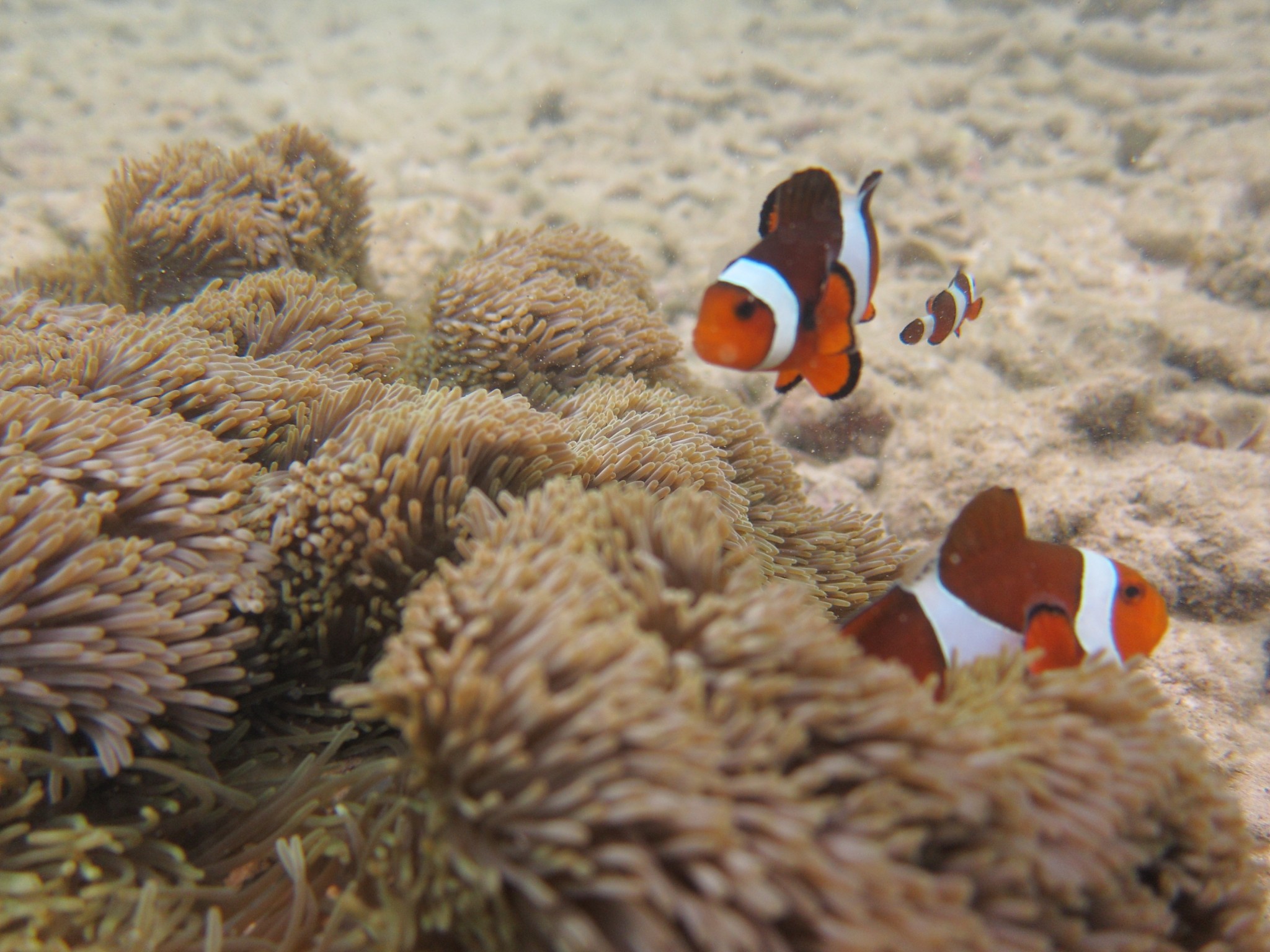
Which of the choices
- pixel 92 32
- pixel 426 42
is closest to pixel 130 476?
pixel 92 32

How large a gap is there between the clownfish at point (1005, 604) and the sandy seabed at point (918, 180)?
84cm

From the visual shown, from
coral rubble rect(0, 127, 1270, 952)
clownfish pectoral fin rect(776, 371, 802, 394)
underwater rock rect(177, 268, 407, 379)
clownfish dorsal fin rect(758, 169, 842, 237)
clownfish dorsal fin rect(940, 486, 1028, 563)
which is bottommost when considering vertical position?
coral rubble rect(0, 127, 1270, 952)

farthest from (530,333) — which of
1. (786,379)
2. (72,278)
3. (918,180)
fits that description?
(918,180)

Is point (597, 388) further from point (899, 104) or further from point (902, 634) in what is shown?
point (899, 104)

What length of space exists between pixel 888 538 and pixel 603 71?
819 centimetres

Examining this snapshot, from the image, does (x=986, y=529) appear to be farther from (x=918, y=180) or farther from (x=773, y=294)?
(x=918, y=180)

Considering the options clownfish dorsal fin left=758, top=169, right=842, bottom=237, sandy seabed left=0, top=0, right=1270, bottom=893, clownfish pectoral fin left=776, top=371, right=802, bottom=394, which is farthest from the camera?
sandy seabed left=0, top=0, right=1270, bottom=893

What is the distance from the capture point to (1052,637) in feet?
4.58

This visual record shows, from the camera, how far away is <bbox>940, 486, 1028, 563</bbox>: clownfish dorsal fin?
1.44 m

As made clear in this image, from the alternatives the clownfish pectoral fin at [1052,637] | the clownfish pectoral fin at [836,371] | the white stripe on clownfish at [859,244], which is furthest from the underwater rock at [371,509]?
the clownfish pectoral fin at [1052,637]

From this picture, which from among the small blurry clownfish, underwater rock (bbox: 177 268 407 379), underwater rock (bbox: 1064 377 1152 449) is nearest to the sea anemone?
underwater rock (bbox: 177 268 407 379)

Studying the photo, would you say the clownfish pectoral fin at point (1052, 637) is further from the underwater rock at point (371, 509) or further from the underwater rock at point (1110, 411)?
the underwater rock at point (1110, 411)

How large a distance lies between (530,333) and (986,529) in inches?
63.6

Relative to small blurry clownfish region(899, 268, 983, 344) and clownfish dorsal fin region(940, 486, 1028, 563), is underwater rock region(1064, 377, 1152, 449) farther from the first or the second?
clownfish dorsal fin region(940, 486, 1028, 563)
